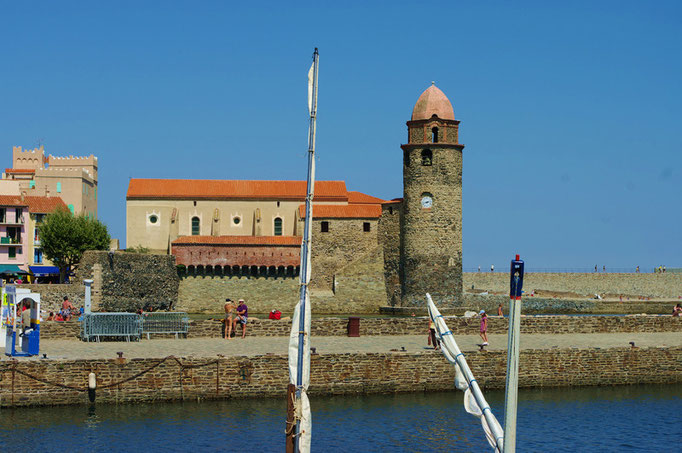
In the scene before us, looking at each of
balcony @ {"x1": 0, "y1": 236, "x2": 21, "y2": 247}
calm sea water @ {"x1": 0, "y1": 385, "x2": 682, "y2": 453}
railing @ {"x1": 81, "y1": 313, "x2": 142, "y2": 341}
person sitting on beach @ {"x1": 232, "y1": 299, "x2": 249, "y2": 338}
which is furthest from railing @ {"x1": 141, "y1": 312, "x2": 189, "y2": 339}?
balcony @ {"x1": 0, "y1": 236, "x2": 21, "y2": 247}

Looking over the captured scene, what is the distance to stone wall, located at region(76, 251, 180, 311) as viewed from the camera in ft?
186

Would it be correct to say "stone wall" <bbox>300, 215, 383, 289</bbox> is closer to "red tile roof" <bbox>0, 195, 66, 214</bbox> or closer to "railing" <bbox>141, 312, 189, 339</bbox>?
"red tile roof" <bbox>0, 195, 66, 214</bbox>

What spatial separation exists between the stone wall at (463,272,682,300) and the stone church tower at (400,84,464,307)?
57.5 feet

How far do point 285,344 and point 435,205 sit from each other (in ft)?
114

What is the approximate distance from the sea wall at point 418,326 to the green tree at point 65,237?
36431 millimetres

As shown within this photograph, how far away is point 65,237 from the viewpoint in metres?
63.0

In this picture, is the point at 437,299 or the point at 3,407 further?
the point at 437,299

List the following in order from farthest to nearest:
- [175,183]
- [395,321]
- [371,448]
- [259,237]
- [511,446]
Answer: [175,183], [259,237], [395,321], [371,448], [511,446]

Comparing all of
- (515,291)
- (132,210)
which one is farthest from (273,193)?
(515,291)

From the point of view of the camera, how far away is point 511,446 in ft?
38.3

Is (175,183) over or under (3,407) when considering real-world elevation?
over

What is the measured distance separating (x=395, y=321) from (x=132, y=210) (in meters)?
43.5

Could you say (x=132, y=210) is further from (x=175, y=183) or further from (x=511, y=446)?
(x=511, y=446)

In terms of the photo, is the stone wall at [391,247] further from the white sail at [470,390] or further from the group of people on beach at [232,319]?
the white sail at [470,390]
